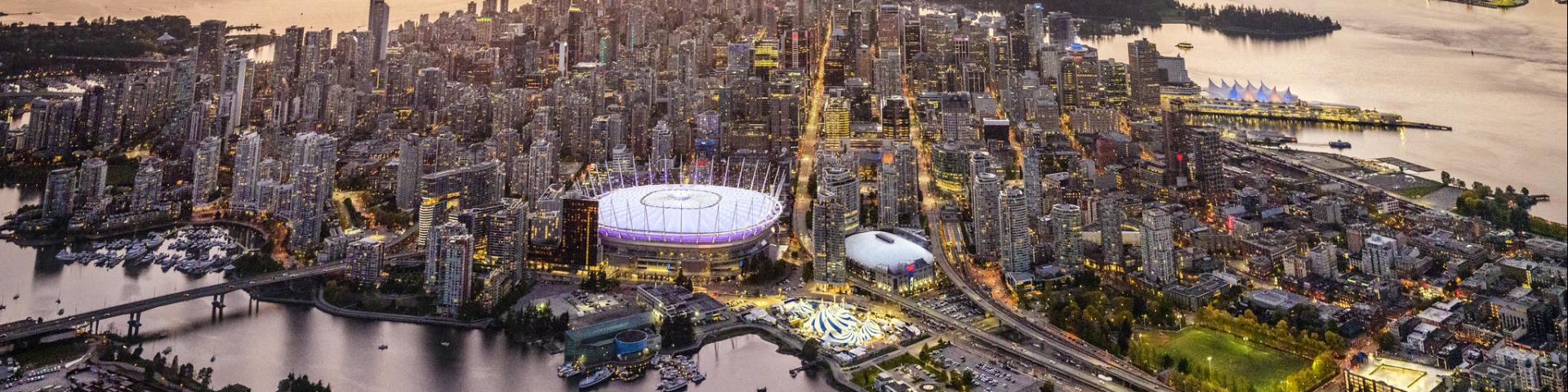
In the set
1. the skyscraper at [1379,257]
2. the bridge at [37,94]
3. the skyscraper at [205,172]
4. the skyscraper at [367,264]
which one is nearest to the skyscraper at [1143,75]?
the skyscraper at [1379,257]

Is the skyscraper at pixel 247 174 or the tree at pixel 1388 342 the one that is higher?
the skyscraper at pixel 247 174

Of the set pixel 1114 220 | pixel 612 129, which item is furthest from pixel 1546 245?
pixel 612 129

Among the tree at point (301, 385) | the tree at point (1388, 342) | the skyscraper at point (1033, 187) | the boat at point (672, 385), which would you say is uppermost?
the skyscraper at point (1033, 187)

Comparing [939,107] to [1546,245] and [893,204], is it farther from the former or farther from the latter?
[1546,245]

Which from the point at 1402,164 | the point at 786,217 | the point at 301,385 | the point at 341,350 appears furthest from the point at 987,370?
the point at 1402,164

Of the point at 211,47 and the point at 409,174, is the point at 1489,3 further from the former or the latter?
the point at 211,47

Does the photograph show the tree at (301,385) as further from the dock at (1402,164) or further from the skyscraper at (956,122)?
the dock at (1402,164)

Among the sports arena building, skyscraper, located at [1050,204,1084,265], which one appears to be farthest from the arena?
skyscraper, located at [1050,204,1084,265]
